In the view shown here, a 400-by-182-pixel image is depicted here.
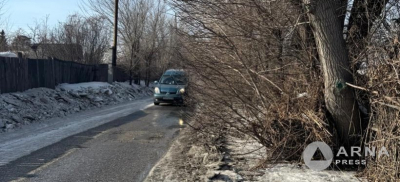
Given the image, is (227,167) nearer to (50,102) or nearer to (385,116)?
(385,116)

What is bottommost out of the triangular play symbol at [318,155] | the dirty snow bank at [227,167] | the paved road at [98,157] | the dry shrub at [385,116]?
the paved road at [98,157]

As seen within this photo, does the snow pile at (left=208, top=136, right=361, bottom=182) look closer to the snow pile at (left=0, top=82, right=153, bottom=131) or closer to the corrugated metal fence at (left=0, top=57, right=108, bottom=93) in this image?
the snow pile at (left=0, top=82, right=153, bottom=131)

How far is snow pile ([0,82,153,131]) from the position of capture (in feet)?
36.9

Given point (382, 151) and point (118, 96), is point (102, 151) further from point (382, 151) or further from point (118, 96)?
point (118, 96)

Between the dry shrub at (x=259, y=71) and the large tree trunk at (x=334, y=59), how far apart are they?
0.27 meters

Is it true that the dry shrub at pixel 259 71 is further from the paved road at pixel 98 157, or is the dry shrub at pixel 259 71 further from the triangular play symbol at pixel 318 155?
Result: the paved road at pixel 98 157

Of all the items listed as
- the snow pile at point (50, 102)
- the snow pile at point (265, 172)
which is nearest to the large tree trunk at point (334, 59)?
the snow pile at point (265, 172)

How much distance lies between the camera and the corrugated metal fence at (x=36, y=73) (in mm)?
13250

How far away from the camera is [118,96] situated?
22016 millimetres

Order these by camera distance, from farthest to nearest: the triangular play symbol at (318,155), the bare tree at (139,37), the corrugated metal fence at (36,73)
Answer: the bare tree at (139,37) → the corrugated metal fence at (36,73) → the triangular play symbol at (318,155)

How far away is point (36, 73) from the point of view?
15.7 m

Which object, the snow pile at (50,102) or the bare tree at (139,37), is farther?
the bare tree at (139,37)

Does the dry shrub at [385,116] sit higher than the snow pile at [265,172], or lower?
higher

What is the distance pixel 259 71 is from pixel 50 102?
1126 centimetres
